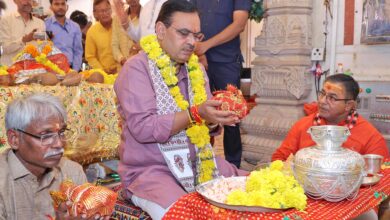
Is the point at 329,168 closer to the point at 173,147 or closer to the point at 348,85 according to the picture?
the point at 173,147

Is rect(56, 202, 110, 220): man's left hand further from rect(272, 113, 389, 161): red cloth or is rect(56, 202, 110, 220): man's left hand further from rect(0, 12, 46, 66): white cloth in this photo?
rect(0, 12, 46, 66): white cloth

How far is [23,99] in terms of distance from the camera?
186 cm

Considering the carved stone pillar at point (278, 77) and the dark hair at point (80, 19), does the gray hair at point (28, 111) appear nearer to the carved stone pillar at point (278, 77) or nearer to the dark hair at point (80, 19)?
the carved stone pillar at point (278, 77)

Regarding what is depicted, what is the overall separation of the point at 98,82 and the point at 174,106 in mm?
2436

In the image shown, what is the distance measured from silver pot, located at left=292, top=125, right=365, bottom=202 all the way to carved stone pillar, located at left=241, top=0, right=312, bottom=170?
3087 millimetres

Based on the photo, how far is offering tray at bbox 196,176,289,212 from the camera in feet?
5.56

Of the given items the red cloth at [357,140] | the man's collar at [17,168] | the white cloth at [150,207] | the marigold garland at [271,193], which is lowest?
the white cloth at [150,207]

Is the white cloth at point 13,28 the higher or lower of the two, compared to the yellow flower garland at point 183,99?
higher

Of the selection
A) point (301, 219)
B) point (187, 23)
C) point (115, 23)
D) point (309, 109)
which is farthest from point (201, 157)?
point (115, 23)

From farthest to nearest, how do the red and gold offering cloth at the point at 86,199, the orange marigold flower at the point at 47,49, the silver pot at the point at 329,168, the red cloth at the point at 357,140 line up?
the orange marigold flower at the point at 47,49
the red cloth at the point at 357,140
the silver pot at the point at 329,168
the red and gold offering cloth at the point at 86,199

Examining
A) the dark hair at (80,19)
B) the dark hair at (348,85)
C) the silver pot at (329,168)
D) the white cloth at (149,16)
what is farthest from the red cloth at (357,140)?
the dark hair at (80,19)

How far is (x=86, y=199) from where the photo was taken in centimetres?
168

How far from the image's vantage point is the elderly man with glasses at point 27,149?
183cm

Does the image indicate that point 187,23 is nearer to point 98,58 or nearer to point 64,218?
point 64,218
